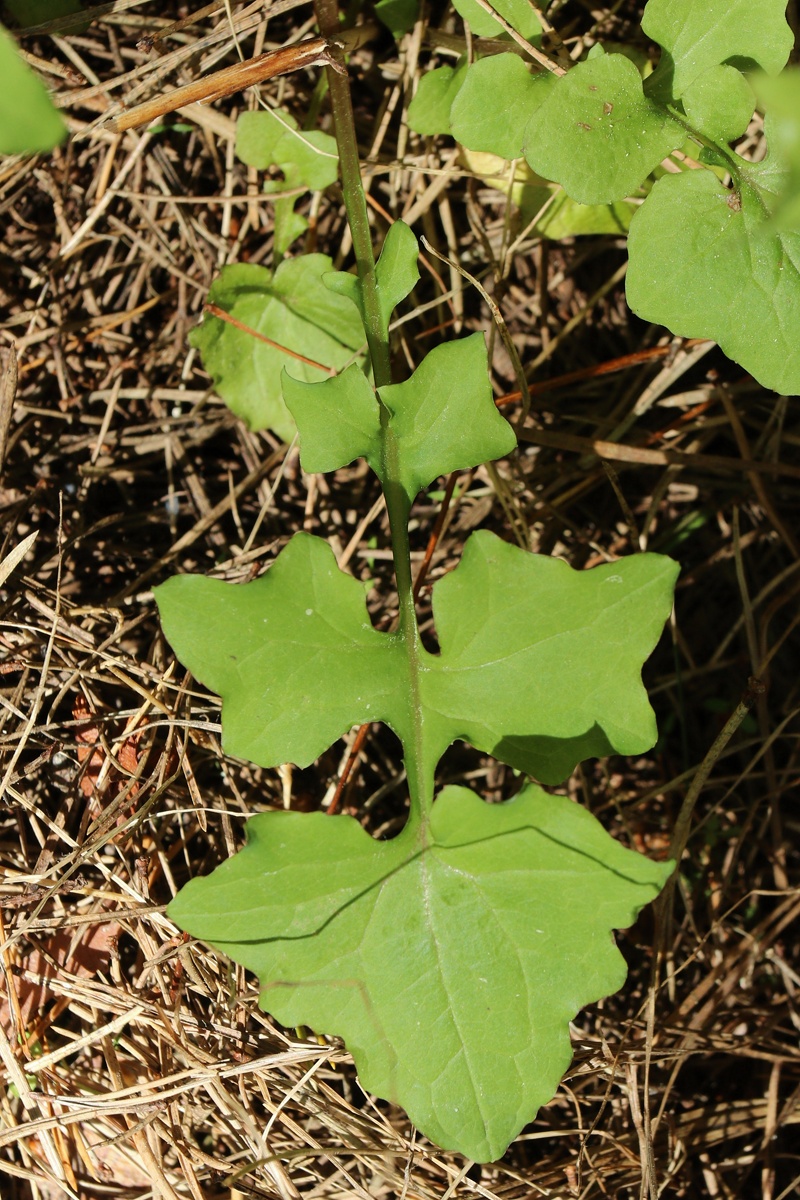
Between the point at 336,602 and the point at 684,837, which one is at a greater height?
the point at 336,602

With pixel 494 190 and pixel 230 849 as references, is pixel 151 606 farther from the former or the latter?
pixel 494 190

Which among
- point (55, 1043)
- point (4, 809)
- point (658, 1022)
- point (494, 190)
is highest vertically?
point (494, 190)

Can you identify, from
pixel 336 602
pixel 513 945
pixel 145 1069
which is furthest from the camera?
pixel 145 1069

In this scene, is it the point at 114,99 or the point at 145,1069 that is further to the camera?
the point at 114,99

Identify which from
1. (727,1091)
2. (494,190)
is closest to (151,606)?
(494,190)

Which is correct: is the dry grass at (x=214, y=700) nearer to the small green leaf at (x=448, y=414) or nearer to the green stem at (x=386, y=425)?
the green stem at (x=386, y=425)

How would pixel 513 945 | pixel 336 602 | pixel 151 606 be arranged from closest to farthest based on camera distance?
pixel 513 945 < pixel 336 602 < pixel 151 606

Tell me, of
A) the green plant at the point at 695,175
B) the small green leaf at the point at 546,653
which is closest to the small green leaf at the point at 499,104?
the green plant at the point at 695,175
